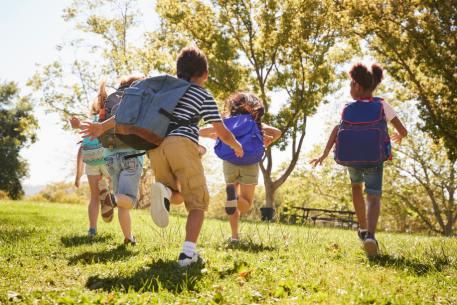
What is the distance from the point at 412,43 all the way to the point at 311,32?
6269mm

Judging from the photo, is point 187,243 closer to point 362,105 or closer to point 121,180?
point 121,180

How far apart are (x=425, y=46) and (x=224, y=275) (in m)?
15.6

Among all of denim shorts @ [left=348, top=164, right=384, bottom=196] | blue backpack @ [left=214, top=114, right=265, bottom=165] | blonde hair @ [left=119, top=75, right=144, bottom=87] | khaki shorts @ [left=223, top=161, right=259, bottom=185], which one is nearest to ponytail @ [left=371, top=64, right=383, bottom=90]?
denim shorts @ [left=348, top=164, right=384, bottom=196]

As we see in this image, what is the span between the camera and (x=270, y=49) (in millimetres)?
23375

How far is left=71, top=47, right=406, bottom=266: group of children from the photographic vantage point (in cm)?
411

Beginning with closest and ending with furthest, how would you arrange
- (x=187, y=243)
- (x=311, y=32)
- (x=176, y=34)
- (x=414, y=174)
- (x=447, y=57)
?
(x=187, y=243) → (x=447, y=57) → (x=311, y=32) → (x=176, y=34) → (x=414, y=174)

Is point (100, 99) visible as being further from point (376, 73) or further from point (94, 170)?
point (376, 73)

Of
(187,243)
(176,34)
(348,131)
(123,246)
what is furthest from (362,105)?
(176,34)

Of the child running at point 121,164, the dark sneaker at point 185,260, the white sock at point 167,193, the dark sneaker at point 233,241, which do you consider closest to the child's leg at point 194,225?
the dark sneaker at point 185,260

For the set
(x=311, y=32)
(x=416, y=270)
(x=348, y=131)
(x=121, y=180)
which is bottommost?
(x=416, y=270)

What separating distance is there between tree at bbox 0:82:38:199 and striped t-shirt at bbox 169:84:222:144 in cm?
3433

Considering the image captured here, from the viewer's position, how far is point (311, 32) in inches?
891

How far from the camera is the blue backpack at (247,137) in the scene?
5.89 meters

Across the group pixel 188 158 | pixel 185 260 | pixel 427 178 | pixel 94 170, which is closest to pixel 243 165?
pixel 188 158
